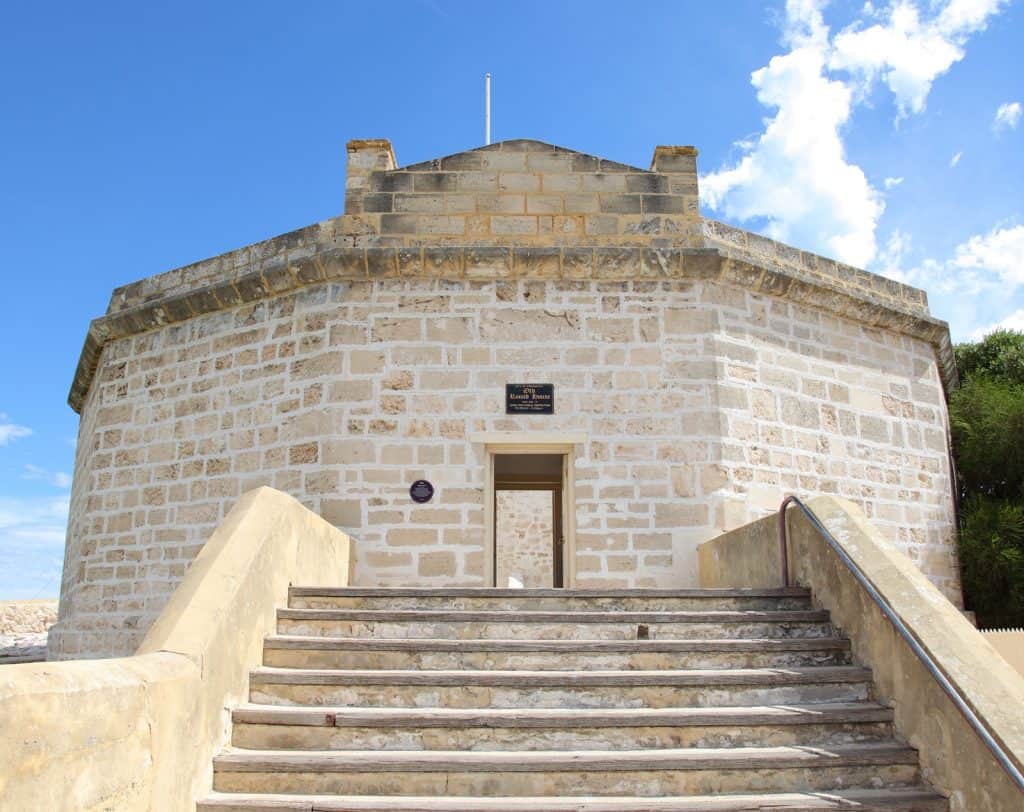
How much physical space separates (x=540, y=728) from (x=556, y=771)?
0.84 feet

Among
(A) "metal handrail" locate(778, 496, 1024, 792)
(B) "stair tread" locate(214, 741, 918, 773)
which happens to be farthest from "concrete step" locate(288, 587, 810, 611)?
(B) "stair tread" locate(214, 741, 918, 773)

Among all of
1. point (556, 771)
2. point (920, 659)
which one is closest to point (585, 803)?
point (556, 771)

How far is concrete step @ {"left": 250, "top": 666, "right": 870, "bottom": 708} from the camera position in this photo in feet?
12.8

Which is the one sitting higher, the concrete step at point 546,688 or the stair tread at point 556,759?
the concrete step at point 546,688

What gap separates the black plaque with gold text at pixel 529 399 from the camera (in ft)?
24.1

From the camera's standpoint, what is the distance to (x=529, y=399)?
24.1ft

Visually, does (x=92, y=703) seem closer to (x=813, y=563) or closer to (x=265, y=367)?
(x=813, y=563)

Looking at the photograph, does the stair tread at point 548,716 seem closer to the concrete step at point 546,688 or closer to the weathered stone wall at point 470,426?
the concrete step at point 546,688

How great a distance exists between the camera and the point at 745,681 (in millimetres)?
4004

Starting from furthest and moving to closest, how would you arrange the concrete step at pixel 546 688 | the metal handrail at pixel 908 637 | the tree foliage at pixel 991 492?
the tree foliage at pixel 991 492 → the concrete step at pixel 546 688 → the metal handrail at pixel 908 637

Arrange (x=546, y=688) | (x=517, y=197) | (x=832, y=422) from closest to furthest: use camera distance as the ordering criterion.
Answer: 1. (x=546, y=688)
2. (x=517, y=197)
3. (x=832, y=422)

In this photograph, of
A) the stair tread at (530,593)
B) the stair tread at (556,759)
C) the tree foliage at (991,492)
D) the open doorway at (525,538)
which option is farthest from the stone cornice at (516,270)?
the open doorway at (525,538)

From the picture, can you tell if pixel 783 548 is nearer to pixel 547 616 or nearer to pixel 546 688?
pixel 547 616

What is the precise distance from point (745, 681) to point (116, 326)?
Result: 7.47m
